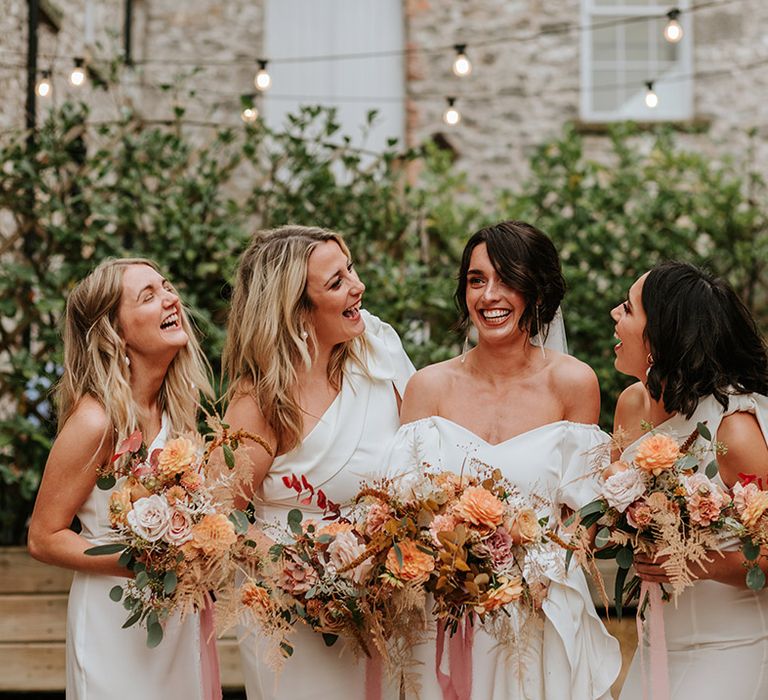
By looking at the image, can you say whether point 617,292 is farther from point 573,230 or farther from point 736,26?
point 736,26

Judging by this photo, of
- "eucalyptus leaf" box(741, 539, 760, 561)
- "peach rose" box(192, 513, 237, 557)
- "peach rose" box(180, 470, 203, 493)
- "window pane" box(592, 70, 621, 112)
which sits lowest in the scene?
"eucalyptus leaf" box(741, 539, 760, 561)

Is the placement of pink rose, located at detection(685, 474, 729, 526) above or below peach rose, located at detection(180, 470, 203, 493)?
below

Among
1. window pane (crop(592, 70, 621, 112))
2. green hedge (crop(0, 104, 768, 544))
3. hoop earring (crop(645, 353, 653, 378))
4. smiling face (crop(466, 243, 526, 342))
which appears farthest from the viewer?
window pane (crop(592, 70, 621, 112))

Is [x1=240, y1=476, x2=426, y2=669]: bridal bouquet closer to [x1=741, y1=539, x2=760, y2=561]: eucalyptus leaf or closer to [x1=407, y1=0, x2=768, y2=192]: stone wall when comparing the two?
[x1=741, y1=539, x2=760, y2=561]: eucalyptus leaf

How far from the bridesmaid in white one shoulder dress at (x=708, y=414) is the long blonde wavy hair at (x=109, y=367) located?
144 centimetres

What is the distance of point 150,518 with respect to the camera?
8.78 feet

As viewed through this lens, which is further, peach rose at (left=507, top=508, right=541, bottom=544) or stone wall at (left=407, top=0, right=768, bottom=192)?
stone wall at (left=407, top=0, right=768, bottom=192)

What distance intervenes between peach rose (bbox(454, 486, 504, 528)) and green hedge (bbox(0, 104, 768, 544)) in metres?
2.98

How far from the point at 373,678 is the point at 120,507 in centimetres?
97

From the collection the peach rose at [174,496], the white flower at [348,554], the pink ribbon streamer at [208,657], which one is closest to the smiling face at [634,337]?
the white flower at [348,554]

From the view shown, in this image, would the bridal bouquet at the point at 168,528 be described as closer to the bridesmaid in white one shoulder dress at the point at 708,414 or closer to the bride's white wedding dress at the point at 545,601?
the bride's white wedding dress at the point at 545,601

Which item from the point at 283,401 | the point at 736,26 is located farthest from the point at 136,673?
the point at 736,26

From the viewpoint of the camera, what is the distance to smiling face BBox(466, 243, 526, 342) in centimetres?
329

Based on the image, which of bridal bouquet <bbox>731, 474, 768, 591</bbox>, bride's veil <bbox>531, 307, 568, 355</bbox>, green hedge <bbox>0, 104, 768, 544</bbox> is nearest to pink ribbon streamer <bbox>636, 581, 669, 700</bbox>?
bridal bouquet <bbox>731, 474, 768, 591</bbox>
